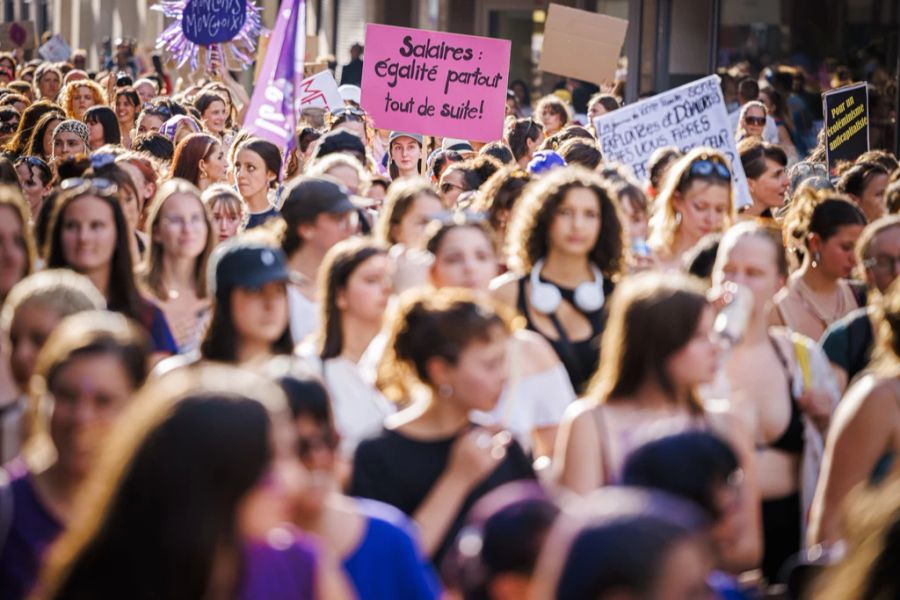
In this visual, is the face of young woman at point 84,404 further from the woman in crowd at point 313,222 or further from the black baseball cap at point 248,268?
the woman in crowd at point 313,222

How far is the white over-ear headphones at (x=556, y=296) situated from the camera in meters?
5.88

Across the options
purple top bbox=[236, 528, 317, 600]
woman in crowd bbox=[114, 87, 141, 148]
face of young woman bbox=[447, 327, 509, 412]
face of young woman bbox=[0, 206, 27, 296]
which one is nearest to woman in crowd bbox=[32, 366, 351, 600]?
purple top bbox=[236, 528, 317, 600]

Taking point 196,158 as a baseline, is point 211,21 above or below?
above

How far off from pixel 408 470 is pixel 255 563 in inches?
51.4

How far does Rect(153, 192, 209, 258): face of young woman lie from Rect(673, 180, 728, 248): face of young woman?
212 cm

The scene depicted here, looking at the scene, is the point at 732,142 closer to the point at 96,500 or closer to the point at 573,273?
the point at 573,273

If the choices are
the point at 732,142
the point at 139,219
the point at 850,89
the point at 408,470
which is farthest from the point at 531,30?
the point at 408,470

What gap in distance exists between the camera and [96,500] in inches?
107

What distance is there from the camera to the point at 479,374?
4.21 meters

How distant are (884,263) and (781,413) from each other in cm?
108

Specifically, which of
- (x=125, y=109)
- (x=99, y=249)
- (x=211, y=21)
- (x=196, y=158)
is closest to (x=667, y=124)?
(x=196, y=158)

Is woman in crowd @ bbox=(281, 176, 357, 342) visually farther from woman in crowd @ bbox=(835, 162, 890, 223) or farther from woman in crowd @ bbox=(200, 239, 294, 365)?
woman in crowd @ bbox=(835, 162, 890, 223)

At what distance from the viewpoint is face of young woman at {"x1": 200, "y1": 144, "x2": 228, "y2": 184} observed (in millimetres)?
9656

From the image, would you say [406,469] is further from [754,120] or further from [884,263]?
[754,120]
